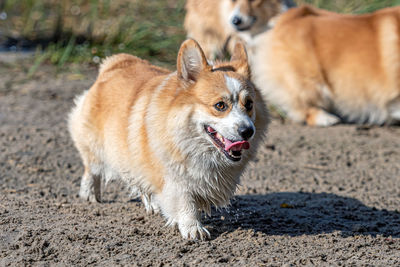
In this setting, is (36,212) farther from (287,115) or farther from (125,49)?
(125,49)

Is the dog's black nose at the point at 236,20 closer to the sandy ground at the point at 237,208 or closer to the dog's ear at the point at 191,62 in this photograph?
the sandy ground at the point at 237,208

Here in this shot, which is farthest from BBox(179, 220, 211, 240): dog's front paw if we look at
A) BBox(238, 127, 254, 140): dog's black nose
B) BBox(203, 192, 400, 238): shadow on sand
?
BBox(238, 127, 254, 140): dog's black nose

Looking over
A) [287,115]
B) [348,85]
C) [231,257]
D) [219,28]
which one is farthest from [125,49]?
[231,257]

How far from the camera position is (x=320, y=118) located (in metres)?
6.82

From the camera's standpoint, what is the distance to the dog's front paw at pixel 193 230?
134 inches

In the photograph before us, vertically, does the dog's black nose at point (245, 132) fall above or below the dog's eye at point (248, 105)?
below

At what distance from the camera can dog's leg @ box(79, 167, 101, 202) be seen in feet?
14.3

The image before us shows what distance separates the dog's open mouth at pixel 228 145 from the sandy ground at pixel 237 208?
532 millimetres

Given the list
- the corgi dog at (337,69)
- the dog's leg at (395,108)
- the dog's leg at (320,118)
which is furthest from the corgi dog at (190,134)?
the dog's leg at (395,108)

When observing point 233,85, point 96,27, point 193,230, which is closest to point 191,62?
point 233,85

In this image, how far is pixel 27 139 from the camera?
5.66 m

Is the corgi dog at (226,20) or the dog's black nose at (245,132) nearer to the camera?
the dog's black nose at (245,132)

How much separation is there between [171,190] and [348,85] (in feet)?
13.3

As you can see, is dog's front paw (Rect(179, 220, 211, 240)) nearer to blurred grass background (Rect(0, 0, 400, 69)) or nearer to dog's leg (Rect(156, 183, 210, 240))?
dog's leg (Rect(156, 183, 210, 240))
